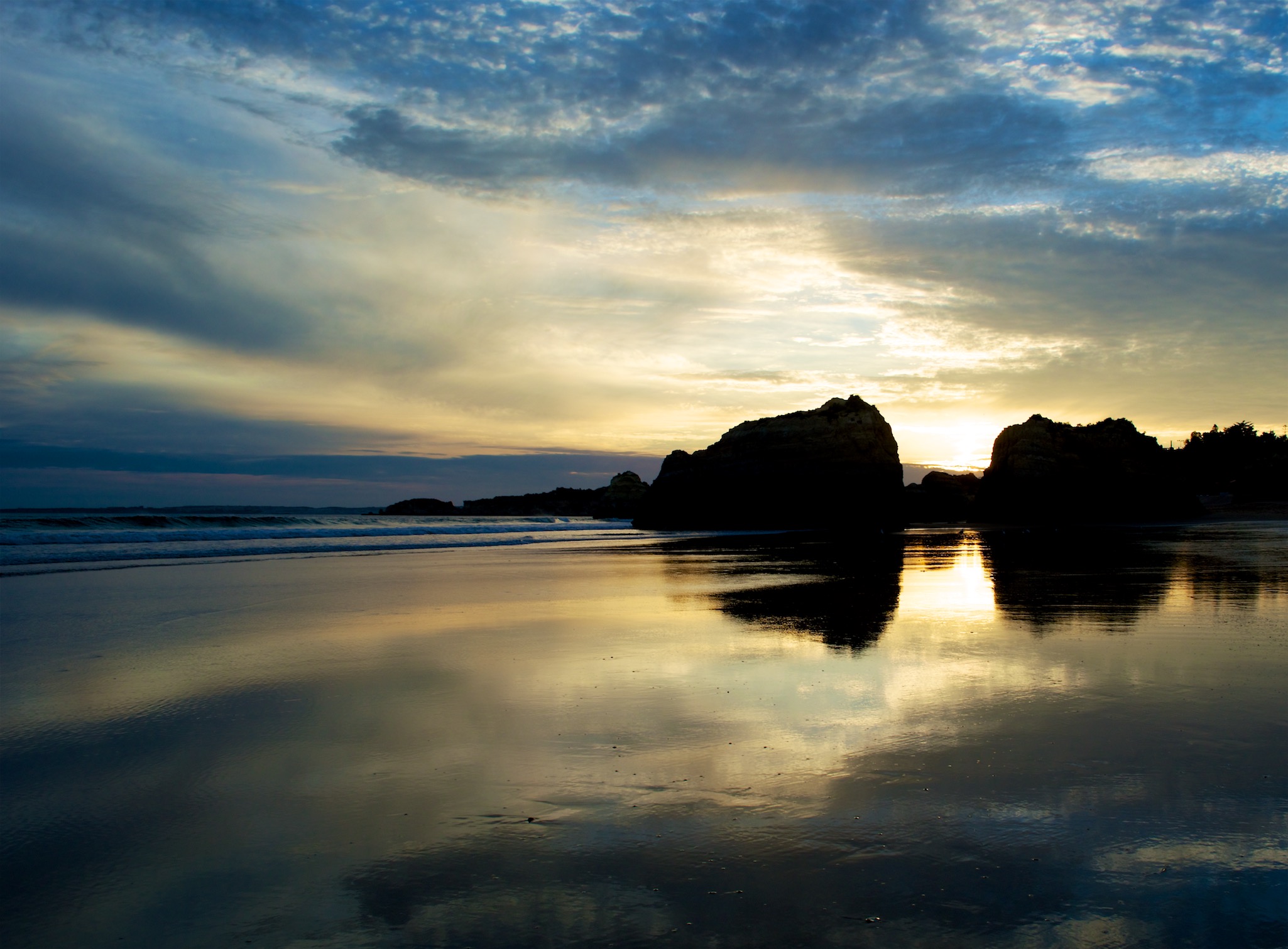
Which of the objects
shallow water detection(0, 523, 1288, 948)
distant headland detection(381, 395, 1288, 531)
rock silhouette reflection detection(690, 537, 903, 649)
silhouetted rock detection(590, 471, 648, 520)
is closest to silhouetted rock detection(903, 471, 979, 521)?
distant headland detection(381, 395, 1288, 531)

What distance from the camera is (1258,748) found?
4.54 m

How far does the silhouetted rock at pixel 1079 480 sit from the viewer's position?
49844 millimetres

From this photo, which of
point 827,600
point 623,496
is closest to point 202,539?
point 827,600

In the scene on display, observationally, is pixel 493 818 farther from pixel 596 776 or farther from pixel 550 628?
pixel 550 628

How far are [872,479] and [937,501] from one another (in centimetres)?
1431

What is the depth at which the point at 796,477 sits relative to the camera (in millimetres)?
51469

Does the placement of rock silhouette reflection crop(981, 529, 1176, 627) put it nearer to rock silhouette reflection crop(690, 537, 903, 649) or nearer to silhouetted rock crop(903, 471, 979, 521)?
rock silhouette reflection crop(690, 537, 903, 649)

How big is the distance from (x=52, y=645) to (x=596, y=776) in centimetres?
768

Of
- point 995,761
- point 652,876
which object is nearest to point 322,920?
point 652,876

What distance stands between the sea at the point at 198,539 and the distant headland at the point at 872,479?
11.8 m

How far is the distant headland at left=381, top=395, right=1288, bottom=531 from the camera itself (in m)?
49.9

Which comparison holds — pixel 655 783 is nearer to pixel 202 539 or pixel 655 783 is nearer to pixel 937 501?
pixel 202 539

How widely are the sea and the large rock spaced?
11.1 meters

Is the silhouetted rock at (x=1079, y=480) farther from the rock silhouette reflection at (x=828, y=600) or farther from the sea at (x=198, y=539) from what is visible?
the rock silhouette reflection at (x=828, y=600)
